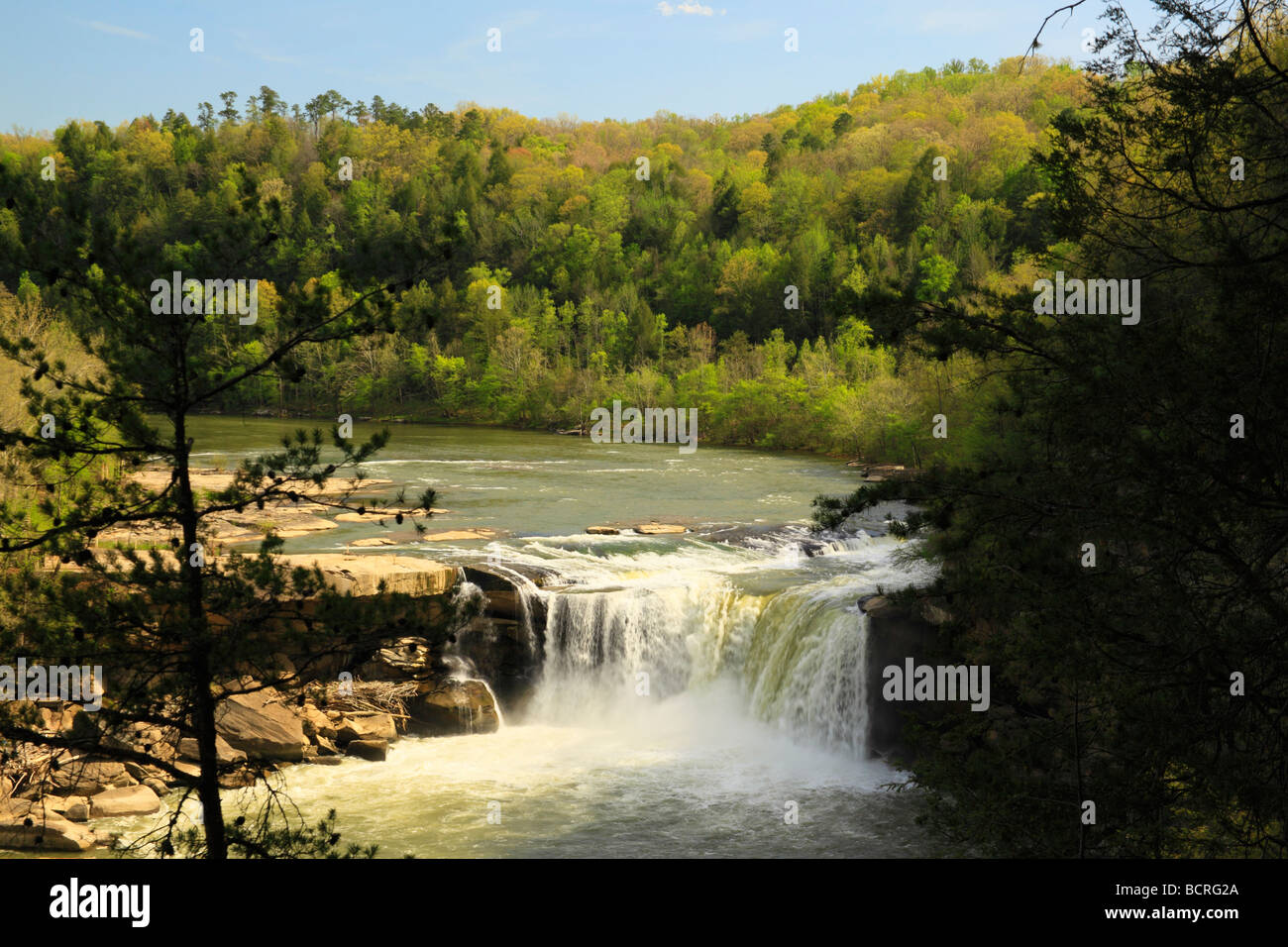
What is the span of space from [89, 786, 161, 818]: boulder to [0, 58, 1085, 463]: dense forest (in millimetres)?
20108

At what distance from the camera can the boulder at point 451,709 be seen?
17692mm

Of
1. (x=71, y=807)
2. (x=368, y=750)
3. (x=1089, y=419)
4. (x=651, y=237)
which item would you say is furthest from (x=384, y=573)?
(x=651, y=237)

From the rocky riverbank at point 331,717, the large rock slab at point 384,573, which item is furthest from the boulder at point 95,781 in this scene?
the large rock slab at point 384,573

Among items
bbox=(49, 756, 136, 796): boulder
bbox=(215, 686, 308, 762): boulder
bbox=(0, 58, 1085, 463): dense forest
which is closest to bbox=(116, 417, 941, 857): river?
bbox=(215, 686, 308, 762): boulder

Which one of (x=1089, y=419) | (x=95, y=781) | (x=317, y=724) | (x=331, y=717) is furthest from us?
(x=331, y=717)

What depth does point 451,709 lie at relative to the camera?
17.9 meters

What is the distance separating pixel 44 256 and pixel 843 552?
2034 centimetres

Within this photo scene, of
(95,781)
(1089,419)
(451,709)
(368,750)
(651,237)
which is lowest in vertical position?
(368,750)

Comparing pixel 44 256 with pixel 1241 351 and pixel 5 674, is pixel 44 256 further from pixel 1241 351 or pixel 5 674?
pixel 1241 351

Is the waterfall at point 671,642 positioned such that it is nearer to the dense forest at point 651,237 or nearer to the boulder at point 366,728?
the boulder at point 366,728

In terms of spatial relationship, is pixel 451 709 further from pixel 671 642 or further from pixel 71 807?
pixel 71 807

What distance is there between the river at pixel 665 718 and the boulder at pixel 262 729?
0.39 m

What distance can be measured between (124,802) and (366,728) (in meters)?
3.82
